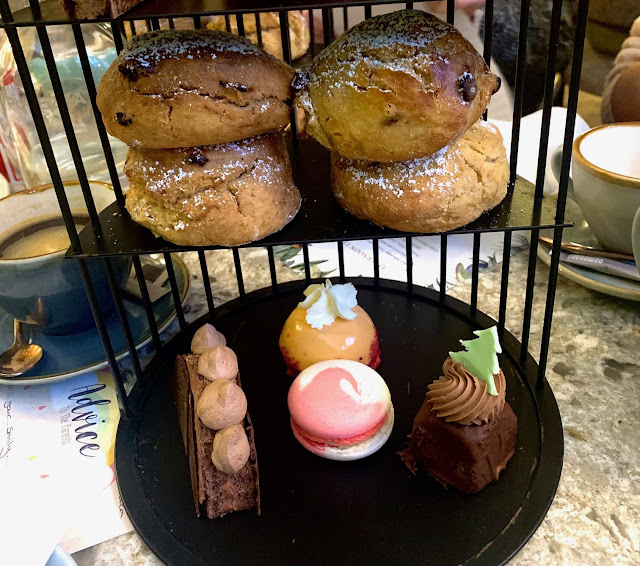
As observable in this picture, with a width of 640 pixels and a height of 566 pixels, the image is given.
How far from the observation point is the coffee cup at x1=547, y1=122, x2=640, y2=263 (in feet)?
2.99

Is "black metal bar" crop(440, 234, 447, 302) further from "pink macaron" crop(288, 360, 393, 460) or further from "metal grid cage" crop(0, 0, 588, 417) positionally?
"pink macaron" crop(288, 360, 393, 460)

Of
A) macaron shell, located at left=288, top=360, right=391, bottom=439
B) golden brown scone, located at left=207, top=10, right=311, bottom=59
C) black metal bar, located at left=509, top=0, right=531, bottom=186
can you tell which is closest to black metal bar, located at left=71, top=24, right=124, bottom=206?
macaron shell, located at left=288, top=360, right=391, bottom=439

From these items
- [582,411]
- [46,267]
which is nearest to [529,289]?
[582,411]

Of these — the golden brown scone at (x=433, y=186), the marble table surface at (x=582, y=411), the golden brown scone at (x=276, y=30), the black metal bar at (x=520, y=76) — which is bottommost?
the marble table surface at (x=582, y=411)

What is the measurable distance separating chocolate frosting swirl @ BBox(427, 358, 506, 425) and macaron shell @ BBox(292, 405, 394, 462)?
88 millimetres

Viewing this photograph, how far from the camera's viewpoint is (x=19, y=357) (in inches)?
34.8

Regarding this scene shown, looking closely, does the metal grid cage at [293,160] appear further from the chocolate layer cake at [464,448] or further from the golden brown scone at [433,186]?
the chocolate layer cake at [464,448]

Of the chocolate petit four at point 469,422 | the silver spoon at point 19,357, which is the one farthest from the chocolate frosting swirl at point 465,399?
the silver spoon at point 19,357

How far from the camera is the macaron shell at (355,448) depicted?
73 centimetres

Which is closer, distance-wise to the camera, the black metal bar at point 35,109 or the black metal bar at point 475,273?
the black metal bar at point 35,109

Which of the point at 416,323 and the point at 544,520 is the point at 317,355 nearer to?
the point at 416,323

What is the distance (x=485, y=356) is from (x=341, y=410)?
180mm

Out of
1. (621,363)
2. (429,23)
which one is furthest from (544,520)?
(429,23)

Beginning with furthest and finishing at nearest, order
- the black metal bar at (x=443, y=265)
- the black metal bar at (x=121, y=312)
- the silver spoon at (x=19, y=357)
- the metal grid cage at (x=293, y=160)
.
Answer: the black metal bar at (x=443, y=265) → the silver spoon at (x=19, y=357) → the black metal bar at (x=121, y=312) → the metal grid cage at (x=293, y=160)
